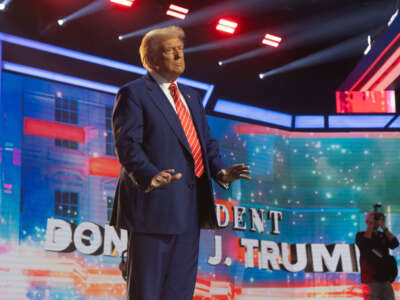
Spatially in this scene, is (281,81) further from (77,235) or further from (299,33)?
(77,235)

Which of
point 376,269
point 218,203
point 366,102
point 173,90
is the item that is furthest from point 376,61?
point 173,90

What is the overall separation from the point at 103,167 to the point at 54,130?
0.55 metres

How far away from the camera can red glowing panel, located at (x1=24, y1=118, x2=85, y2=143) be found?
16.2 ft

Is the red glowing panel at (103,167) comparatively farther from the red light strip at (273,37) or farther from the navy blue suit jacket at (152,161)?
the navy blue suit jacket at (152,161)

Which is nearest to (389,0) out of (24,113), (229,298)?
(229,298)

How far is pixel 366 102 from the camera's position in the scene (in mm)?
7082

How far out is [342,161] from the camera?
686 centimetres

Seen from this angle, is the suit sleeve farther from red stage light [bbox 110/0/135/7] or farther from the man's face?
red stage light [bbox 110/0/135/7]

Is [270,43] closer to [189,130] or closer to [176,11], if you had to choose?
[176,11]

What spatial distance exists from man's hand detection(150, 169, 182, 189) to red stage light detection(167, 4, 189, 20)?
4239 millimetres

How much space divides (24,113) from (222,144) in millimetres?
2132

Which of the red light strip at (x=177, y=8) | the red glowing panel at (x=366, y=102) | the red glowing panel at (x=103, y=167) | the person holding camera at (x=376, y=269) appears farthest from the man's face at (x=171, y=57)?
the red glowing panel at (x=366, y=102)

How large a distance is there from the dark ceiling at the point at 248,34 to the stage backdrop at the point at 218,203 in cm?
41

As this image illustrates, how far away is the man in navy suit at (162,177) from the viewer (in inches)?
68.2
